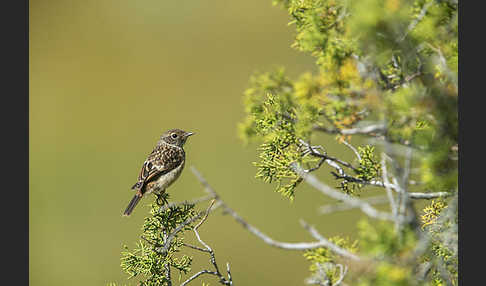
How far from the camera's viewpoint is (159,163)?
9.27 feet

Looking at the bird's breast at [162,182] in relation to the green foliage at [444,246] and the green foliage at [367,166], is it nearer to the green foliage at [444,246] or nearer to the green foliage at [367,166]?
the green foliage at [367,166]

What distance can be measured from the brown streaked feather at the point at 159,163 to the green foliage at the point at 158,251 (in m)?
0.94

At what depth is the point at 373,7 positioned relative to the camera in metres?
1.09

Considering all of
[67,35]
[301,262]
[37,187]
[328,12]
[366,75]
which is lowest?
[366,75]

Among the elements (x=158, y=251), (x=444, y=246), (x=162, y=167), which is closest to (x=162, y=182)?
(x=162, y=167)

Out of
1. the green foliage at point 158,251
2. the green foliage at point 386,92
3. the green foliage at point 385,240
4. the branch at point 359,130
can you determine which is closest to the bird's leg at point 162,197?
the green foliage at point 158,251

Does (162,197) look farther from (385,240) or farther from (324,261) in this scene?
(385,240)

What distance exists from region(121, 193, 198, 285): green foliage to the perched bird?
0.88 metres

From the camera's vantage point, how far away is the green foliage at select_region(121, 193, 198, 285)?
167 centimetres

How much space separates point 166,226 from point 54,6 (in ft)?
19.4

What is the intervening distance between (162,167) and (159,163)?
0.04 metres

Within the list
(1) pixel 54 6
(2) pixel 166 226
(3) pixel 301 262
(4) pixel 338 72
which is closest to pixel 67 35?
(1) pixel 54 6

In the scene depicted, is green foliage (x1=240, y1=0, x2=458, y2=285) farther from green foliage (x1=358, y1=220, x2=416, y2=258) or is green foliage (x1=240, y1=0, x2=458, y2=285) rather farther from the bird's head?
the bird's head

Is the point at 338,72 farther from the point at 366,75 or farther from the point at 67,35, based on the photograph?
the point at 67,35
